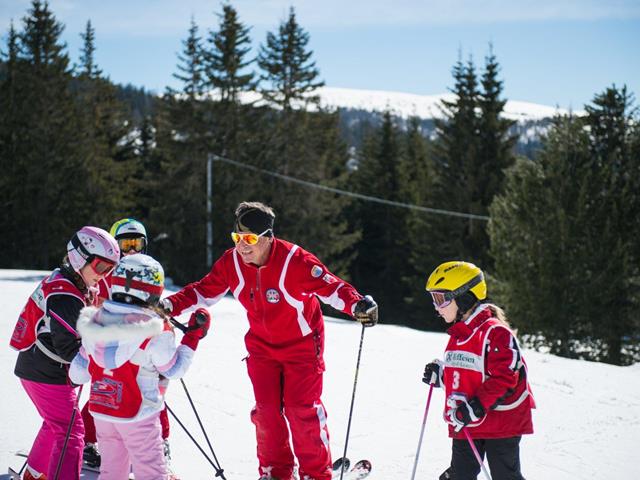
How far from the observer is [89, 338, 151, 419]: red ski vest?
11.2ft

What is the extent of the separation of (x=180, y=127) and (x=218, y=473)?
28.2 m

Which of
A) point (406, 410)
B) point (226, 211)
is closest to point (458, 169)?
point (226, 211)

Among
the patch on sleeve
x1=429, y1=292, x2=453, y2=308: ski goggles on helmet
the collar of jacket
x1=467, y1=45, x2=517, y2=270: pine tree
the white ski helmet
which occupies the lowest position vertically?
the collar of jacket

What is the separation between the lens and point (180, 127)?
3102 centimetres

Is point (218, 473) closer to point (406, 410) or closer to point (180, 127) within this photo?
point (406, 410)

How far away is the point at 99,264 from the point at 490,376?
2.53m

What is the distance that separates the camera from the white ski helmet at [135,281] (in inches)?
135

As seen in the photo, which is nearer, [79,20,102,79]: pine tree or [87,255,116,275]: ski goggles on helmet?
[87,255,116,275]: ski goggles on helmet

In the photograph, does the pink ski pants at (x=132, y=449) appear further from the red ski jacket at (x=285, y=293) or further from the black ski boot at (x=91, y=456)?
the black ski boot at (x=91, y=456)

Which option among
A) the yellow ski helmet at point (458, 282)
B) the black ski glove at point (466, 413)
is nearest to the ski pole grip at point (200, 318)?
the yellow ski helmet at point (458, 282)

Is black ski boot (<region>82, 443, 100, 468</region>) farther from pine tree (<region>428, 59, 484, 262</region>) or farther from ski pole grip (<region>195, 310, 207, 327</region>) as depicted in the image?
pine tree (<region>428, 59, 484, 262</region>)

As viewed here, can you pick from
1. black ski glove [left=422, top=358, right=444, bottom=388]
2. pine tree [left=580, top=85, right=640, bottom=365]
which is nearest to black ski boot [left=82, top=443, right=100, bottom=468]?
black ski glove [left=422, top=358, right=444, bottom=388]

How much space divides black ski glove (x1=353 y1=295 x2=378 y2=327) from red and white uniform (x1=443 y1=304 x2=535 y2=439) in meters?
0.54

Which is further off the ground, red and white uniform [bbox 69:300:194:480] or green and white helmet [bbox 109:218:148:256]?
green and white helmet [bbox 109:218:148:256]
